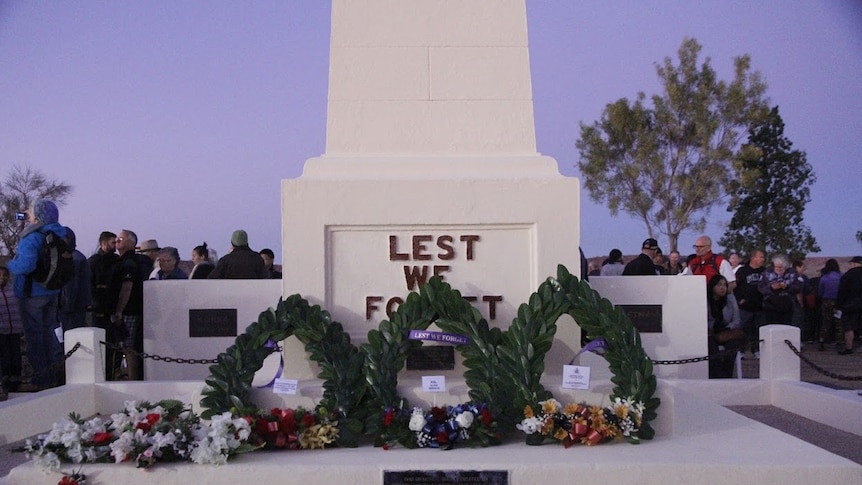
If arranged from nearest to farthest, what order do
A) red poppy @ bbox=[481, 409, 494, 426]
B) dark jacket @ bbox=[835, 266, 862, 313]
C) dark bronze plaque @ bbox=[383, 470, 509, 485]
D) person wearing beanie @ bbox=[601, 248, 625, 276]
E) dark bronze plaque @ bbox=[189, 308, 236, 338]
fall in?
dark bronze plaque @ bbox=[383, 470, 509, 485]
red poppy @ bbox=[481, 409, 494, 426]
dark bronze plaque @ bbox=[189, 308, 236, 338]
person wearing beanie @ bbox=[601, 248, 625, 276]
dark jacket @ bbox=[835, 266, 862, 313]

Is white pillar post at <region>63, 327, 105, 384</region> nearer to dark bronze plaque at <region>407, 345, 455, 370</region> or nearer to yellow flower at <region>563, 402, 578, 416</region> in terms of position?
dark bronze plaque at <region>407, 345, 455, 370</region>

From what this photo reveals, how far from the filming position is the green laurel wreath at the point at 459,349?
5270mm

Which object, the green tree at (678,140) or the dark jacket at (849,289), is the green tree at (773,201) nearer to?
the green tree at (678,140)

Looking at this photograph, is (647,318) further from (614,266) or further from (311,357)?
(311,357)

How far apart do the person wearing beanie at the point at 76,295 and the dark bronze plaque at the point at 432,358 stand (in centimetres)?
512

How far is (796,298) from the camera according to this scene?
15.7 meters

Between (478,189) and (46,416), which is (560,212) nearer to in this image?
(478,189)

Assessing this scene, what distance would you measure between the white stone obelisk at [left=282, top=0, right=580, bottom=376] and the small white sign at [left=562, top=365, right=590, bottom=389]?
0.45m

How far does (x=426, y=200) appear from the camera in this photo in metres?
5.84

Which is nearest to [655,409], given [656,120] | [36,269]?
[36,269]

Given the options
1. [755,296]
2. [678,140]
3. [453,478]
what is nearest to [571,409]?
[453,478]

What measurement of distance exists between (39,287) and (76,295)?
1.10 m

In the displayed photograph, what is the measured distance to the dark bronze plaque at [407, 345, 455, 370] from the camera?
5828 mm

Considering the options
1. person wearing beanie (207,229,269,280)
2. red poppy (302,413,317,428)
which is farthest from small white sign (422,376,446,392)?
person wearing beanie (207,229,269,280)
